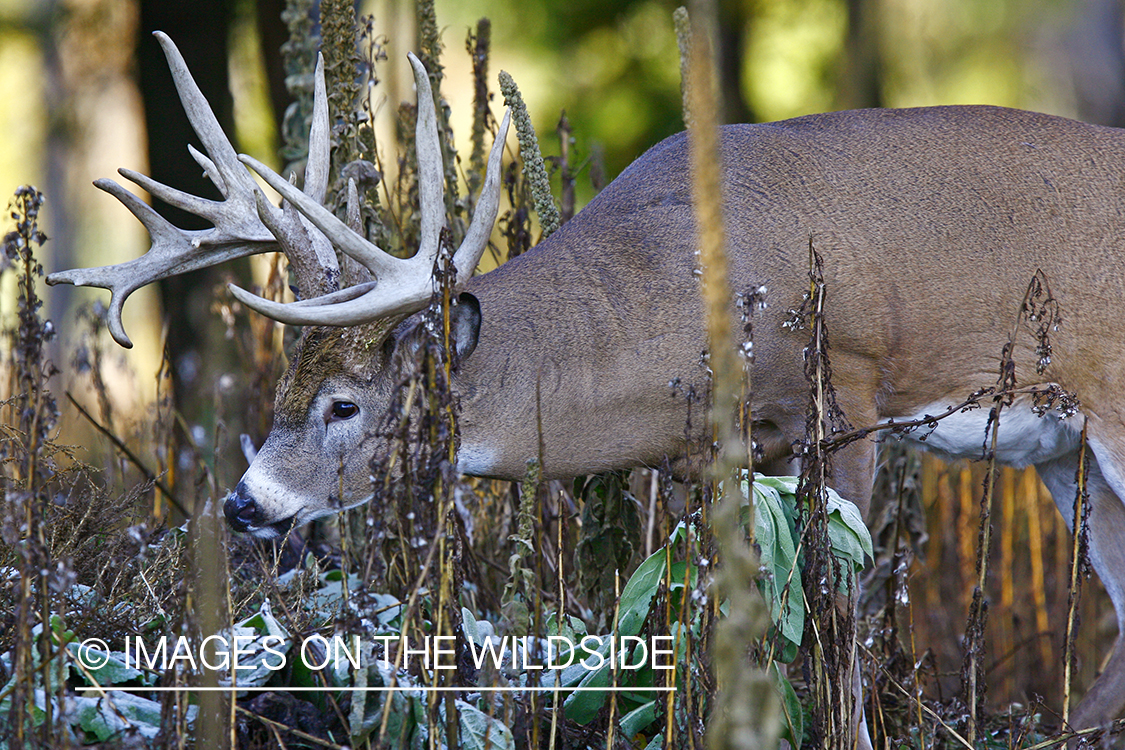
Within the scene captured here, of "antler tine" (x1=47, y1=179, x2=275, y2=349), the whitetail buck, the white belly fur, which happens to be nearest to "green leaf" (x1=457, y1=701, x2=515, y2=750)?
the whitetail buck

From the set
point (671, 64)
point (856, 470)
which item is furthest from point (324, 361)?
point (671, 64)

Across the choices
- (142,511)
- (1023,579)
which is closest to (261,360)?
(142,511)

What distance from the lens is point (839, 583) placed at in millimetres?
2877

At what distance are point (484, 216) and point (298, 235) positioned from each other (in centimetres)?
66

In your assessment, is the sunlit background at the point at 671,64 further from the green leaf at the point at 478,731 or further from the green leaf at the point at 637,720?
the green leaf at the point at 478,731

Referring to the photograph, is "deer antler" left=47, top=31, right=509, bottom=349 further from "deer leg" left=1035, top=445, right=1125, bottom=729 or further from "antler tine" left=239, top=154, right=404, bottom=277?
"deer leg" left=1035, top=445, right=1125, bottom=729

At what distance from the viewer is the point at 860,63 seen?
1191cm

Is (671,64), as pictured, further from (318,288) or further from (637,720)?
(637,720)

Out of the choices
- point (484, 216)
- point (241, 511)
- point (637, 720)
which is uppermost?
point (484, 216)

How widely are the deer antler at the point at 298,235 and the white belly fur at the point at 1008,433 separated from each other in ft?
5.72

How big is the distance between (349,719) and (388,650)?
190 millimetres

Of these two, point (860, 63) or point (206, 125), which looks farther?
point (860, 63)

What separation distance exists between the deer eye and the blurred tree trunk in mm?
9093

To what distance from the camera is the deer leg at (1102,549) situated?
4277 millimetres
